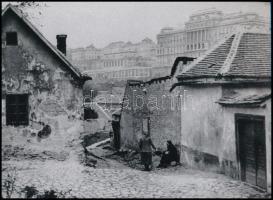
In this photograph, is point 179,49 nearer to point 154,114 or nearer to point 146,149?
point 154,114

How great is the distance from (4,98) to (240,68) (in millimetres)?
9466

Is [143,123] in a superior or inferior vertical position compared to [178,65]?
inferior

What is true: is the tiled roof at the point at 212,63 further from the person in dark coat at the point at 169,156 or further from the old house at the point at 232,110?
the person in dark coat at the point at 169,156

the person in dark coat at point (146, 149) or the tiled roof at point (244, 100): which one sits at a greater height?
the tiled roof at point (244, 100)

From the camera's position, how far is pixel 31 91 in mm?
14375

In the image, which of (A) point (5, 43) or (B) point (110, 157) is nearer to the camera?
(A) point (5, 43)

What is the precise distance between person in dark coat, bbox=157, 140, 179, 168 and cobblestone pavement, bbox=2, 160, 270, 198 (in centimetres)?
65

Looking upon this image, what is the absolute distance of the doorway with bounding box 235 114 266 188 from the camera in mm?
10891

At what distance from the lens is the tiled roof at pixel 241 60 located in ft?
44.2

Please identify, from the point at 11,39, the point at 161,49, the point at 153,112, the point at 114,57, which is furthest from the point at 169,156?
the point at 114,57

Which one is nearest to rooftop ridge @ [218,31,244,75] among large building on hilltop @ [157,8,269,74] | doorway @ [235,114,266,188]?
doorway @ [235,114,266,188]

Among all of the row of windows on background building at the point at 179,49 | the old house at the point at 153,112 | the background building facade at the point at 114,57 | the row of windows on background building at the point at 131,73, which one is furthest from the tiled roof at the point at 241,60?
the background building facade at the point at 114,57

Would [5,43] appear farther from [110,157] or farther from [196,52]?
[196,52]

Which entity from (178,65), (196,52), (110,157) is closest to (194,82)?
(178,65)
